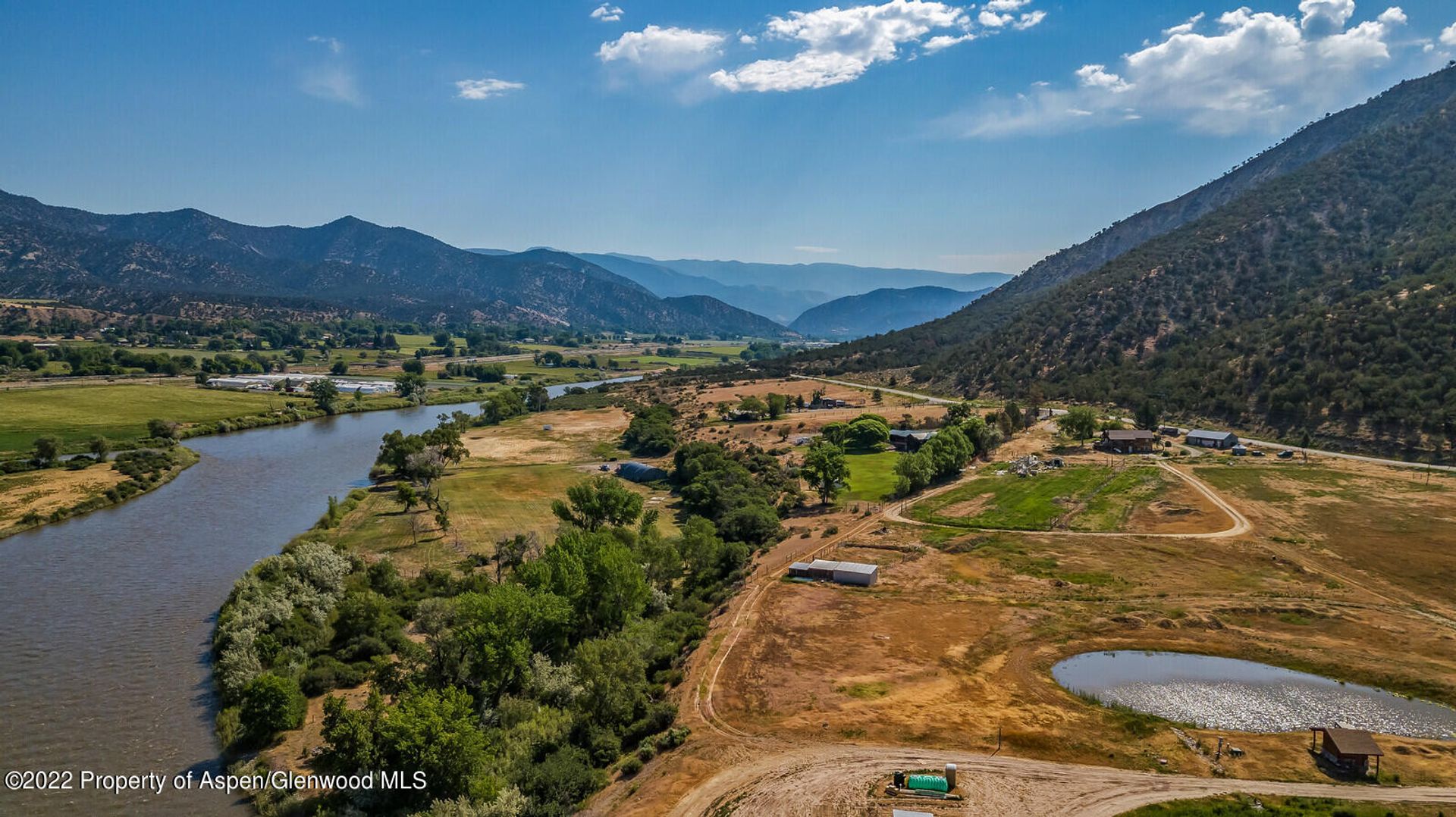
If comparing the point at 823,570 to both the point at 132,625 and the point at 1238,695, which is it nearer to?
→ the point at 1238,695

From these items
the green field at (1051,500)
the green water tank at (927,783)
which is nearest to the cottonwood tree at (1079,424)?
the green field at (1051,500)

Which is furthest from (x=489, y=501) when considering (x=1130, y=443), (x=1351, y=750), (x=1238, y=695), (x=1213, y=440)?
(x=1213, y=440)

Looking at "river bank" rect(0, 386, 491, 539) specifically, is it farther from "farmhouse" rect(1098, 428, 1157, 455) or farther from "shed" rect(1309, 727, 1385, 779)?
"farmhouse" rect(1098, 428, 1157, 455)

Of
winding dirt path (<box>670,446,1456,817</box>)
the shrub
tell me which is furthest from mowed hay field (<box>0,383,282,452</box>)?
winding dirt path (<box>670,446,1456,817</box>)

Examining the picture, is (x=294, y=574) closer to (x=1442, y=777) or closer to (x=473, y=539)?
(x=473, y=539)

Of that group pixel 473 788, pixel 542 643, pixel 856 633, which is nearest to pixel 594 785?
pixel 473 788

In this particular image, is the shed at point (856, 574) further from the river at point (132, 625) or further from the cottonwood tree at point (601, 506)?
the river at point (132, 625)
